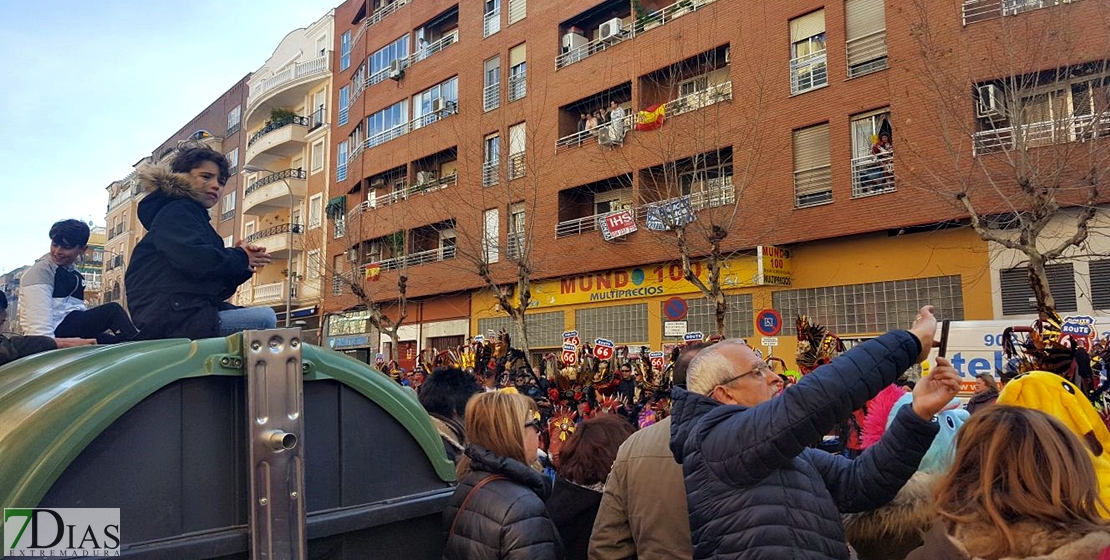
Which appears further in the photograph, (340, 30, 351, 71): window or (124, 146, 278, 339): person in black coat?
(340, 30, 351, 71): window

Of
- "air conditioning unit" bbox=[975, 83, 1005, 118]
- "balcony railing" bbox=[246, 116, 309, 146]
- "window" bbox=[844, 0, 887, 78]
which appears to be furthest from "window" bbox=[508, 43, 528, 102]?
"balcony railing" bbox=[246, 116, 309, 146]

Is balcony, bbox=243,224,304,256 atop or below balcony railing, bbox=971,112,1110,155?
atop

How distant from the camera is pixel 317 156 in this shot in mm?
37812

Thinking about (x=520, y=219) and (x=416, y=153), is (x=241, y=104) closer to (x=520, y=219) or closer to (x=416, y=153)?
(x=416, y=153)

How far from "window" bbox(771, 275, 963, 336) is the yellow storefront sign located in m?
0.76

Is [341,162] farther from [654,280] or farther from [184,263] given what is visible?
[184,263]

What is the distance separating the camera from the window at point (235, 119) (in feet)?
157

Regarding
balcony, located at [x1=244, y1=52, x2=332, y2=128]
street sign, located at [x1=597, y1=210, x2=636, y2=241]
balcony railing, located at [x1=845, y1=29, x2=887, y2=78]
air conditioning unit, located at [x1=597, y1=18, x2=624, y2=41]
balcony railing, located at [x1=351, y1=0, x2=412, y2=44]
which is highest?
balcony railing, located at [x1=351, y1=0, x2=412, y2=44]

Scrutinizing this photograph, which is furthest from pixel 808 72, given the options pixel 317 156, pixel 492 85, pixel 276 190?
pixel 276 190


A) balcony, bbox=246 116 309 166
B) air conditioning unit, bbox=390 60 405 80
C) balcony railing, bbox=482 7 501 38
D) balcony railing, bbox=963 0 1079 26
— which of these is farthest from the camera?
balcony, bbox=246 116 309 166

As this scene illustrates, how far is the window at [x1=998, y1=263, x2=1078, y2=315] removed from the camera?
47.4 feet

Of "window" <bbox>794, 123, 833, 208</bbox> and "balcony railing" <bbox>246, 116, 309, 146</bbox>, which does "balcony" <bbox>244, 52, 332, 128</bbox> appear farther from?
"window" <bbox>794, 123, 833, 208</bbox>

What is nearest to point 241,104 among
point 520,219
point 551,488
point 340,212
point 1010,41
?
point 340,212

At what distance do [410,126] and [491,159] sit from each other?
5.57 metres
